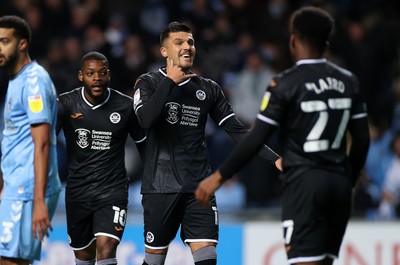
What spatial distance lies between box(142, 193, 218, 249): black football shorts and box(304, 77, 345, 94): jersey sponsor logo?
82.8 inches

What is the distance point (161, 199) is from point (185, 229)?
0.32 meters

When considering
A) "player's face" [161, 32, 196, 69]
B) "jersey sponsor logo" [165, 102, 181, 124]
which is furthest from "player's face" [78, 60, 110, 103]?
"jersey sponsor logo" [165, 102, 181, 124]

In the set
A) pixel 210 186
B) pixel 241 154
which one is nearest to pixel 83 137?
pixel 210 186

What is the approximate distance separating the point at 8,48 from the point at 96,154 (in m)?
1.92

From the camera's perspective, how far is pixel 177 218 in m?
8.03

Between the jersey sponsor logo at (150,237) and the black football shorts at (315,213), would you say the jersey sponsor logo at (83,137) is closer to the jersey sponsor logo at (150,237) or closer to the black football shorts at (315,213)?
the jersey sponsor logo at (150,237)

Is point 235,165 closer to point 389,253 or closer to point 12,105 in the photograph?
point 12,105

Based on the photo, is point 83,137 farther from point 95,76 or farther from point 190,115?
point 190,115

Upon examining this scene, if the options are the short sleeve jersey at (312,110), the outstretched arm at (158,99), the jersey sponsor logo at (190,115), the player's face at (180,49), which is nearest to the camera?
the short sleeve jersey at (312,110)

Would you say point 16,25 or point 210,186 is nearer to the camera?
point 210,186

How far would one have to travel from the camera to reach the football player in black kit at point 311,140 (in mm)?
6176

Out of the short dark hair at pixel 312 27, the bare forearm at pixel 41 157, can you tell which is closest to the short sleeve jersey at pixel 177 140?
the bare forearm at pixel 41 157

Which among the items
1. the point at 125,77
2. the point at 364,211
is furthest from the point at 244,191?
the point at 125,77

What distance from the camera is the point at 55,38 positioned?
14680 mm
